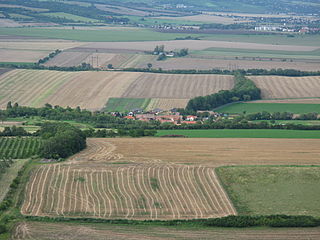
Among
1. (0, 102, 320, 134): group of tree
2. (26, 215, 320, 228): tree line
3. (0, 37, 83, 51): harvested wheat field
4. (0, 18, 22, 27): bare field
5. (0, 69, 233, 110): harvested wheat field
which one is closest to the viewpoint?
(26, 215, 320, 228): tree line

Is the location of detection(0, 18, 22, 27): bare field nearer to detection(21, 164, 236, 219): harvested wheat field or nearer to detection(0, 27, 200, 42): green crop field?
detection(0, 27, 200, 42): green crop field

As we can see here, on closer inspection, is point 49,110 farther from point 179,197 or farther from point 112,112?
point 179,197

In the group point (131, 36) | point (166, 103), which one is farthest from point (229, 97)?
point (131, 36)

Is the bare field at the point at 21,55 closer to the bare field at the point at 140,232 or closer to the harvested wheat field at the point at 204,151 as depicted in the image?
the harvested wheat field at the point at 204,151

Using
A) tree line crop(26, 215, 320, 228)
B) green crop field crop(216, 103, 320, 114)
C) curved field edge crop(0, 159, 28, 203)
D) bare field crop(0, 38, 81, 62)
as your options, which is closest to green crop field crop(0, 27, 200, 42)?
bare field crop(0, 38, 81, 62)

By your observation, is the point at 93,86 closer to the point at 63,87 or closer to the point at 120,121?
the point at 63,87
